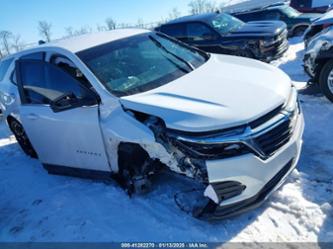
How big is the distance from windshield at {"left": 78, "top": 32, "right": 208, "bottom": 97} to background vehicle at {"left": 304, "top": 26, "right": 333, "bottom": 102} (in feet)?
7.26

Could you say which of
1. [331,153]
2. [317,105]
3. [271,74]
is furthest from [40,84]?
[317,105]

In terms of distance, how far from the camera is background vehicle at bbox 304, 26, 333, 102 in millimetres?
5535

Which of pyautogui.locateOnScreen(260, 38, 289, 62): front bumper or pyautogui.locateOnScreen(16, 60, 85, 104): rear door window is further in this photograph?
pyautogui.locateOnScreen(260, 38, 289, 62): front bumper

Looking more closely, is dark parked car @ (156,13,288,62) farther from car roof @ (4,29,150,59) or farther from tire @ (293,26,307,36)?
car roof @ (4,29,150,59)

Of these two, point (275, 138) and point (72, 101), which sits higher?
point (72, 101)

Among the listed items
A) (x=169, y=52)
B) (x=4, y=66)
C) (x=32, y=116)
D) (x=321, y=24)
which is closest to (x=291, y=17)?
(x=321, y=24)

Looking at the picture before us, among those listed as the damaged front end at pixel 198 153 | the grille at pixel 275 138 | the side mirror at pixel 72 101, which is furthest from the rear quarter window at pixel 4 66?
the grille at pixel 275 138

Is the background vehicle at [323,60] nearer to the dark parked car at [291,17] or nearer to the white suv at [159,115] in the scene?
the white suv at [159,115]

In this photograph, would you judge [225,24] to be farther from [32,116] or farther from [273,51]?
[32,116]

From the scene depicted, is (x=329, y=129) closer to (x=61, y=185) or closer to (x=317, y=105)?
(x=317, y=105)

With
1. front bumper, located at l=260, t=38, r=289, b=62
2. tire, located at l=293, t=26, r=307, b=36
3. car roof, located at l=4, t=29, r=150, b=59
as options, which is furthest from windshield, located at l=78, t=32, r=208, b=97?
tire, located at l=293, t=26, r=307, b=36

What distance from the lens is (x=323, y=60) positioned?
222 inches

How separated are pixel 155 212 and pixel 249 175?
3.81ft

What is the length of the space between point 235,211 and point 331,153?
1.88 metres
